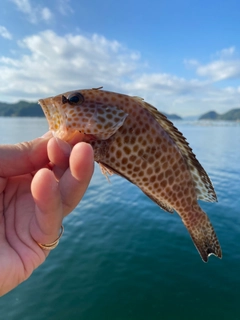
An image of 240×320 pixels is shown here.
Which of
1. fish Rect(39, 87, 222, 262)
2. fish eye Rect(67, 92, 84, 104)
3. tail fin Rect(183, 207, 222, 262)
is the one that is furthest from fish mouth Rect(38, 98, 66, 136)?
tail fin Rect(183, 207, 222, 262)

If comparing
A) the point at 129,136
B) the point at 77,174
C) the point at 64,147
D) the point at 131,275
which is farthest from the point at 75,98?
the point at 131,275

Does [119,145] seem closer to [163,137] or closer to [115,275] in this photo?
[163,137]

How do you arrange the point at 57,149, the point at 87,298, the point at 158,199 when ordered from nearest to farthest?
the point at 57,149
the point at 158,199
the point at 87,298

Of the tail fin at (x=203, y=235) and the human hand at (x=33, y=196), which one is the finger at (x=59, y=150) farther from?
the tail fin at (x=203, y=235)

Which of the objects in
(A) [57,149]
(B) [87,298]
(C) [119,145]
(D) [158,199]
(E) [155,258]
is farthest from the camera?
(E) [155,258]

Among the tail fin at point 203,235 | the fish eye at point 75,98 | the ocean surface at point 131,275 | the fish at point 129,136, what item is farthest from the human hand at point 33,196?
the ocean surface at point 131,275

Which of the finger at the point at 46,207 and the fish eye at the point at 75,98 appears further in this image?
the fish eye at the point at 75,98

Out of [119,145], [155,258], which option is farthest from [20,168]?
[155,258]
